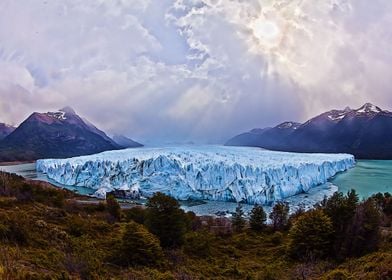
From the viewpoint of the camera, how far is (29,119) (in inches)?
4624

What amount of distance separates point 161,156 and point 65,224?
20713 millimetres

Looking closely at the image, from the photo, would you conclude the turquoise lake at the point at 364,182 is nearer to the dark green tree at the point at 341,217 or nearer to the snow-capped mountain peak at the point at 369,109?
the dark green tree at the point at 341,217

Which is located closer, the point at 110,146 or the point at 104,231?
the point at 104,231

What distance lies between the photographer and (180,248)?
11.3 metres

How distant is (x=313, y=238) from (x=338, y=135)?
10313 centimetres

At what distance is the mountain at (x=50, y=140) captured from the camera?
3915 inches

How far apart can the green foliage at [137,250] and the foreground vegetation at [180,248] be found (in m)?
0.02

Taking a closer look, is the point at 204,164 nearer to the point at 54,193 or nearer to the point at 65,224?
the point at 54,193

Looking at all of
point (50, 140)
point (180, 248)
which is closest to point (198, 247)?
point (180, 248)

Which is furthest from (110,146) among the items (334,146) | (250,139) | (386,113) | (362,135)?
(386,113)

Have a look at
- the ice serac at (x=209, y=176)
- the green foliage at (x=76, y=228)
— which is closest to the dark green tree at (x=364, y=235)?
the green foliage at (x=76, y=228)

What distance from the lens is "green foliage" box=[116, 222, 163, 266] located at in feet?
28.6

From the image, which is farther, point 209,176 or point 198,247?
point 209,176

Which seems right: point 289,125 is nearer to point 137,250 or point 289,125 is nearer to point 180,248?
point 180,248
